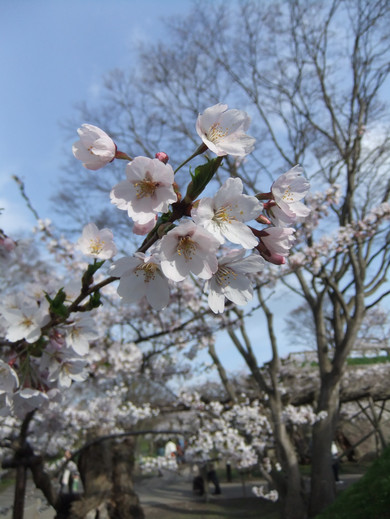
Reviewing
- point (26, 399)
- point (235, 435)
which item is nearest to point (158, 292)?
point (26, 399)

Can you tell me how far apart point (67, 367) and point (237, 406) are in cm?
777

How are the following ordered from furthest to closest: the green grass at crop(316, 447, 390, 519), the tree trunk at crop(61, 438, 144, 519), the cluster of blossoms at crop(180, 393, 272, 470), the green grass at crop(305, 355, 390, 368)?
the green grass at crop(305, 355, 390, 368) < the cluster of blossoms at crop(180, 393, 272, 470) < the green grass at crop(316, 447, 390, 519) < the tree trunk at crop(61, 438, 144, 519)

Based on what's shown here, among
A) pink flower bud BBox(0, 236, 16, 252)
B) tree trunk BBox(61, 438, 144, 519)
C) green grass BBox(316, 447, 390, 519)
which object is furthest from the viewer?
green grass BBox(316, 447, 390, 519)

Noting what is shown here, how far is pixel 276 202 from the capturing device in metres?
0.88

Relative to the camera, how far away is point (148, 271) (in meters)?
0.92

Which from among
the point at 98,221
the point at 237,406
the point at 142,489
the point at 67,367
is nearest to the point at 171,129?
the point at 98,221

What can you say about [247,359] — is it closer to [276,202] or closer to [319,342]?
[319,342]

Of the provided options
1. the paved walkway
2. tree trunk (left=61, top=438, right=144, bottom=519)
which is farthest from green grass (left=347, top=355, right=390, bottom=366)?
tree trunk (left=61, top=438, right=144, bottom=519)

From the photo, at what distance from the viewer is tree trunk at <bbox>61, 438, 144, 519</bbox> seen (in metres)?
2.79

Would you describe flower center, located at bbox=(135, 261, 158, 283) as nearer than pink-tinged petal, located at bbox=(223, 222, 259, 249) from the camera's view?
No

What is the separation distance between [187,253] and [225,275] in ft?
0.45

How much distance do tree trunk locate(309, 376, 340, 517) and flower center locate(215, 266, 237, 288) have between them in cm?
761

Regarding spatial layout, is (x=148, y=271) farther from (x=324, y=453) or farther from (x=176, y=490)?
(x=176, y=490)

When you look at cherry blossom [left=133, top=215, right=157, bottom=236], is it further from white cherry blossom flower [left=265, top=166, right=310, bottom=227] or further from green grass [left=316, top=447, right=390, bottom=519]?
green grass [left=316, top=447, right=390, bottom=519]
